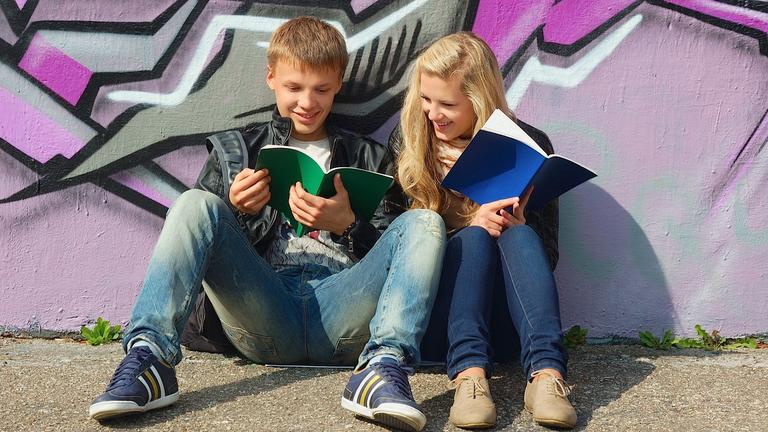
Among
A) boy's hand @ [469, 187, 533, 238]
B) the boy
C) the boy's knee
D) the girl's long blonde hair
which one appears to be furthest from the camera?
the girl's long blonde hair

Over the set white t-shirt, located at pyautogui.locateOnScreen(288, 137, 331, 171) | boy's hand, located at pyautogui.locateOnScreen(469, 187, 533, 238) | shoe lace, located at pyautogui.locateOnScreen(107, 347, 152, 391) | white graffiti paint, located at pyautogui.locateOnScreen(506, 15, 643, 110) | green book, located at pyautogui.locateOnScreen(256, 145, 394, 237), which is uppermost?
white graffiti paint, located at pyautogui.locateOnScreen(506, 15, 643, 110)

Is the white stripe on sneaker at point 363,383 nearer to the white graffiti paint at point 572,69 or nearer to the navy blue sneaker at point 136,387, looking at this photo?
the navy blue sneaker at point 136,387

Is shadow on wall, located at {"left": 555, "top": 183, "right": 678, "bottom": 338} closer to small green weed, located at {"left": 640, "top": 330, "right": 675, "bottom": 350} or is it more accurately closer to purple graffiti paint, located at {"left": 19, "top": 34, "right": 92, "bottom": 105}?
small green weed, located at {"left": 640, "top": 330, "right": 675, "bottom": 350}

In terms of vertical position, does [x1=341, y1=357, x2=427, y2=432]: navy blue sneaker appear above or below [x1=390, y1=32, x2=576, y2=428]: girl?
below

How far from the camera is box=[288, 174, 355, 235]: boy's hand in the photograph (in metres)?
2.67

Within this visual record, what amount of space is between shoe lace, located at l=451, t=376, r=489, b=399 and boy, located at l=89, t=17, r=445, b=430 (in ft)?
0.55

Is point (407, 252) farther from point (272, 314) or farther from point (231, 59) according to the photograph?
point (231, 59)

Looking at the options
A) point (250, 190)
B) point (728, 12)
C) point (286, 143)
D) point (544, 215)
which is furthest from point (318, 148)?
point (728, 12)

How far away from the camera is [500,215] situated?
2803 millimetres

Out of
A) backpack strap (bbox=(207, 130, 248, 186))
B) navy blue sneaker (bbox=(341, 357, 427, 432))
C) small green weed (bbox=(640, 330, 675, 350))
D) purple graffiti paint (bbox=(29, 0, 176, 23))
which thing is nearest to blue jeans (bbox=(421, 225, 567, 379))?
navy blue sneaker (bbox=(341, 357, 427, 432))

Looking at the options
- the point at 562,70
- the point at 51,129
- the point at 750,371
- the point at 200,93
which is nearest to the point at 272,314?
the point at 200,93

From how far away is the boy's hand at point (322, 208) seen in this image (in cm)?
267

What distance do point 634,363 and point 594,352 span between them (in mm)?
182

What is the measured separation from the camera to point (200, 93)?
332cm
